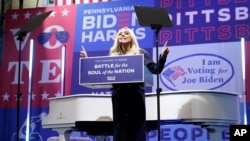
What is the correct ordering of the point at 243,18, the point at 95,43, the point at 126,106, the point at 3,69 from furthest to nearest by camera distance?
the point at 3,69, the point at 95,43, the point at 243,18, the point at 126,106

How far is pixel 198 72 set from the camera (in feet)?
18.5

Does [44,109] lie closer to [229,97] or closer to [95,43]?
[95,43]

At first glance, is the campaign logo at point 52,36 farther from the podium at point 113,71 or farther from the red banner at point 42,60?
the podium at point 113,71

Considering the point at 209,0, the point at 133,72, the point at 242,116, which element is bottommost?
the point at 242,116

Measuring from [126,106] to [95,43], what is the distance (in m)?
3.03

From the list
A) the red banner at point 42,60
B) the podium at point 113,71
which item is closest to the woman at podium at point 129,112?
the podium at point 113,71

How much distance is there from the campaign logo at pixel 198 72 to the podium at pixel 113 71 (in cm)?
223

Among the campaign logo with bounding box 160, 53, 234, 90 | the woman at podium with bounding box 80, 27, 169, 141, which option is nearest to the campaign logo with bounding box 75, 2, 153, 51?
the campaign logo with bounding box 160, 53, 234, 90

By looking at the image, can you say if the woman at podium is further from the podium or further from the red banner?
the red banner

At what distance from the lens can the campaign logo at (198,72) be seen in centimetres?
552

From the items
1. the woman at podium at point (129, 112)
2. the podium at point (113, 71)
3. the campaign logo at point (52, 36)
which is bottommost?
the woman at podium at point (129, 112)

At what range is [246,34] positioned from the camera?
551cm

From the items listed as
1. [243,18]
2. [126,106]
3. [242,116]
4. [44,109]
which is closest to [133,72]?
[126,106]

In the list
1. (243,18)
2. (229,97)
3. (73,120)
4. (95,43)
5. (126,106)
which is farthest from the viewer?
(95,43)
